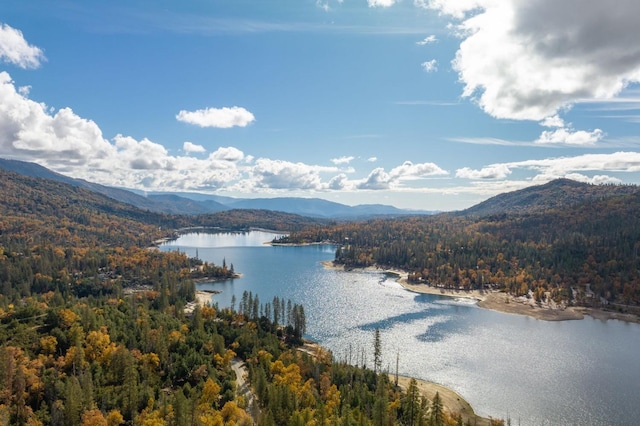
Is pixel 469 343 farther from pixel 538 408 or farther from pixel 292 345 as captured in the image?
pixel 292 345

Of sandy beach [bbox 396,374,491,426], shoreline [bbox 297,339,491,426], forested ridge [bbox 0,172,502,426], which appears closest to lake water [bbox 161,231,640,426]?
shoreline [bbox 297,339,491,426]

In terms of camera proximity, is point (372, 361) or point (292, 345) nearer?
point (372, 361)

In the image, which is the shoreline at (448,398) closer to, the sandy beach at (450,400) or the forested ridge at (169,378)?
the sandy beach at (450,400)

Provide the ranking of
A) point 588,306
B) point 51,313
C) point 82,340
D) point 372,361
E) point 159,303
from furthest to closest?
point 588,306
point 159,303
point 372,361
point 51,313
point 82,340

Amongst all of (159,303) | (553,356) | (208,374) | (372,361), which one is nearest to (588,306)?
(553,356)

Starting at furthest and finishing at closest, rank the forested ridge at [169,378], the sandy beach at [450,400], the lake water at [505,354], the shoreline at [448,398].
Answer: the lake water at [505,354] → the shoreline at [448,398] → the sandy beach at [450,400] → the forested ridge at [169,378]

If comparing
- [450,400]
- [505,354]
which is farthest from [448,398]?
[505,354]

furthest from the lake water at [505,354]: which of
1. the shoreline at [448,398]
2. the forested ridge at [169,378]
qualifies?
the forested ridge at [169,378]

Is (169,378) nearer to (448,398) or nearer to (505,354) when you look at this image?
(448,398)
